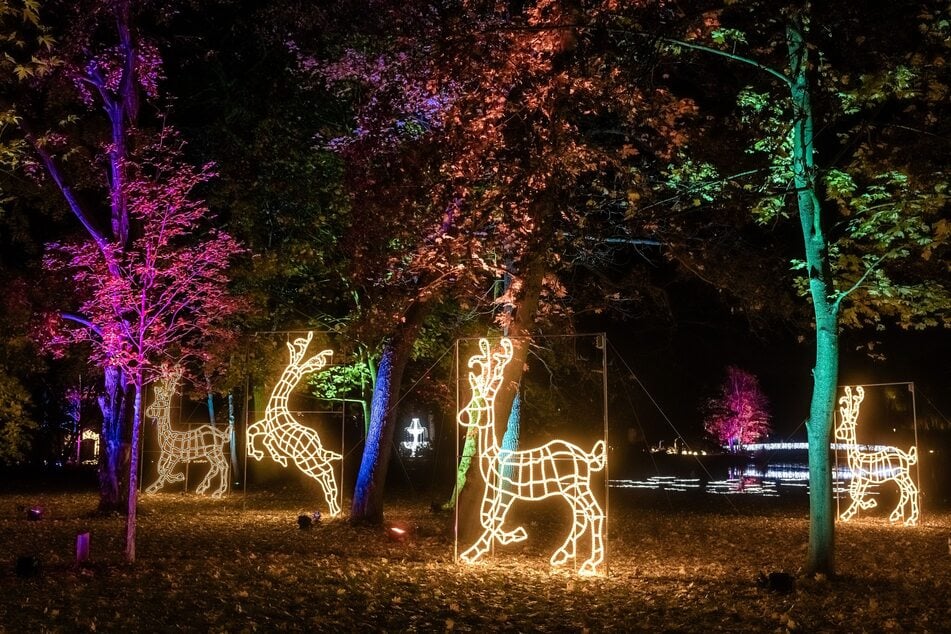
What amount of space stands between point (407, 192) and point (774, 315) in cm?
888

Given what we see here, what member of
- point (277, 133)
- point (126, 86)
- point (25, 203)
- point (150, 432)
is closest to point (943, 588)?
point (277, 133)

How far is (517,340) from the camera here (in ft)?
38.7

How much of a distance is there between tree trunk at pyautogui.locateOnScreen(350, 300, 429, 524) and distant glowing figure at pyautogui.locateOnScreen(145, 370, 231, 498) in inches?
363

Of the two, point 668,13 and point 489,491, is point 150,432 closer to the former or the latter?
point 489,491

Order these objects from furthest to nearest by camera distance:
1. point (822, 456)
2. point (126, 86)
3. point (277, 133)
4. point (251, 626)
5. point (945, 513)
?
1. point (945, 513)
2. point (277, 133)
3. point (126, 86)
4. point (822, 456)
5. point (251, 626)

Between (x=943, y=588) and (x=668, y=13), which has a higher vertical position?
(x=668, y=13)

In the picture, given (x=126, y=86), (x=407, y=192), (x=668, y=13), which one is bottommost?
(x=407, y=192)

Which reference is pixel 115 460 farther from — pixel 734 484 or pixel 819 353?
pixel 734 484

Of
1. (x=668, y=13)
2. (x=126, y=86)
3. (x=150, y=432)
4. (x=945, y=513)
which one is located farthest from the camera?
(x=150, y=432)

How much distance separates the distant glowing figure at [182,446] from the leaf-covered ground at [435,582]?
24.8 ft

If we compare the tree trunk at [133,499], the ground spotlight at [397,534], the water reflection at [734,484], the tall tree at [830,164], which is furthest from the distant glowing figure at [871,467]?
the tree trunk at [133,499]

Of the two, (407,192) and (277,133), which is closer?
(407,192)

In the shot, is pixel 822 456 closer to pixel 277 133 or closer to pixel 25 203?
pixel 277 133

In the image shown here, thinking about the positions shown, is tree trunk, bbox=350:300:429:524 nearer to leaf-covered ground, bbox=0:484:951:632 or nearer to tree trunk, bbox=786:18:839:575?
leaf-covered ground, bbox=0:484:951:632
